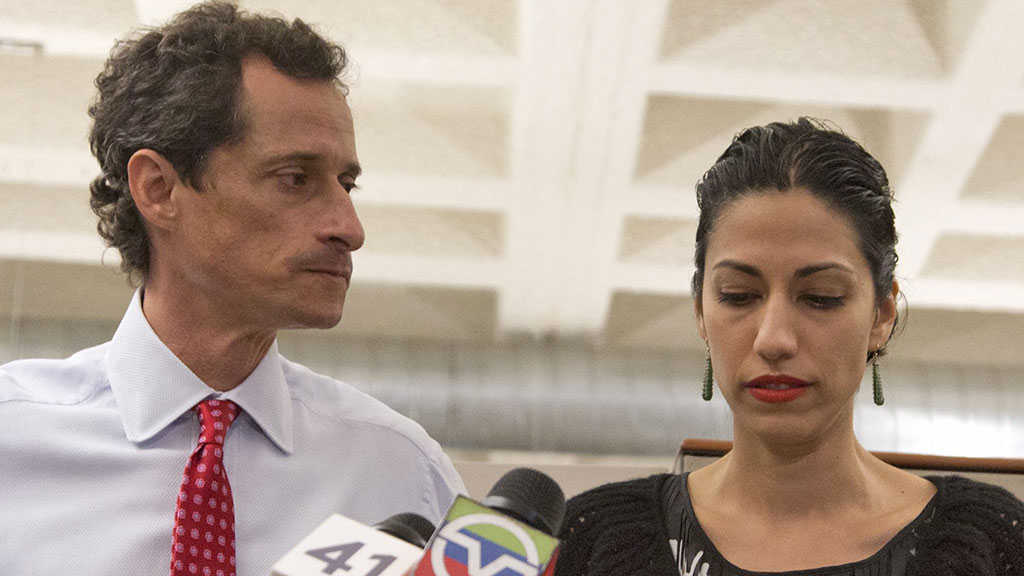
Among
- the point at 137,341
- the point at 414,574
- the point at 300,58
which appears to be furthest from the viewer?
the point at 300,58

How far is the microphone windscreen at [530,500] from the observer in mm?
891

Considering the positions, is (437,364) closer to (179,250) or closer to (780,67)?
(780,67)

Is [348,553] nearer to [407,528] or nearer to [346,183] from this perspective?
[407,528]

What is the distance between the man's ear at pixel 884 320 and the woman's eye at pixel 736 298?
18 centimetres

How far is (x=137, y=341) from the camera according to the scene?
168cm

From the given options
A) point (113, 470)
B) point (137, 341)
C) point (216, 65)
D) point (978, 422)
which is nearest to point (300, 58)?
point (216, 65)

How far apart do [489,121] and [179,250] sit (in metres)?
1.80

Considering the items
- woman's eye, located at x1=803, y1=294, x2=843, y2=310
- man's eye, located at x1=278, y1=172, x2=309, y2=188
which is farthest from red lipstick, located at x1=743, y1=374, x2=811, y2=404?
man's eye, located at x1=278, y1=172, x2=309, y2=188

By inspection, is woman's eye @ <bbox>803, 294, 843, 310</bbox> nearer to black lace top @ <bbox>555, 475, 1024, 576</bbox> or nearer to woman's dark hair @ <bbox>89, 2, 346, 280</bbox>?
black lace top @ <bbox>555, 475, 1024, 576</bbox>

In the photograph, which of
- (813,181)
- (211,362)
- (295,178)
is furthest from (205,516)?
(813,181)

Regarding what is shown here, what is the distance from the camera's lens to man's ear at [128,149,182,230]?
5.79 ft

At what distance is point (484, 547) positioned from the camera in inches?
32.3

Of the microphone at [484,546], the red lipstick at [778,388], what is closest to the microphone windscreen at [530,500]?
the microphone at [484,546]

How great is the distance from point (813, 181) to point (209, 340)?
0.93 metres
